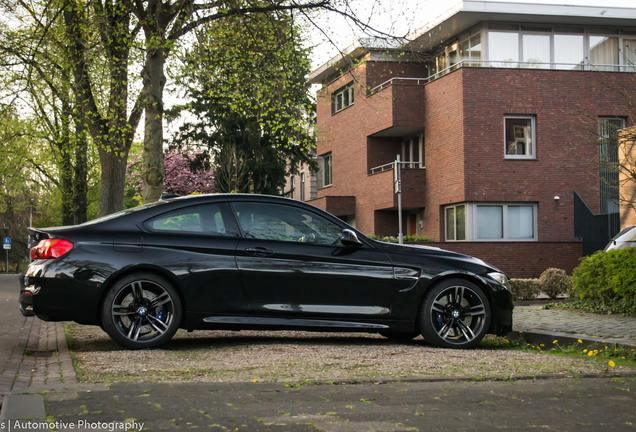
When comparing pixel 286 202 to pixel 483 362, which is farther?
pixel 286 202

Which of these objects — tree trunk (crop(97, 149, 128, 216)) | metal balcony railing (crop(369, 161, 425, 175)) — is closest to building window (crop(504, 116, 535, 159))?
metal balcony railing (crop(369, 161, 425, 175))

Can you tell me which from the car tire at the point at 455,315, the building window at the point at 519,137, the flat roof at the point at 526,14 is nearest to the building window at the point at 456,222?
the building window at the point at 519,137

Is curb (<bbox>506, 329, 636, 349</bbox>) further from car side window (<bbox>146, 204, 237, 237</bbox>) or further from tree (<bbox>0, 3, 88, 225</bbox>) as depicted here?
tree (<bbox>0, 3, 88, 225</bbox>)

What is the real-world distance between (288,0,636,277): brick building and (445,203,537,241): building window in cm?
3

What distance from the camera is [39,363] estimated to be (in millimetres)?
6344

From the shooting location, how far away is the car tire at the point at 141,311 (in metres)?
6.80

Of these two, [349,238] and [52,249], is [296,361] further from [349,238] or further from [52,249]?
[52,249]

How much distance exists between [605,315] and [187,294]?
23.2 feet

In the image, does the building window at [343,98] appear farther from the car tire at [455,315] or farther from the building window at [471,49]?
the car tire at [455,315]

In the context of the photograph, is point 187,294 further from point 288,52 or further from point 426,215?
point 426,215

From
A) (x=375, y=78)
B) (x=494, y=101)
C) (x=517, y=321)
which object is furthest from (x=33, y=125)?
(x=517, y=321)

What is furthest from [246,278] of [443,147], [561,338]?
[443,147]

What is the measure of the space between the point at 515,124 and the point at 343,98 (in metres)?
11.7

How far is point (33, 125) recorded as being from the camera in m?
33.5
